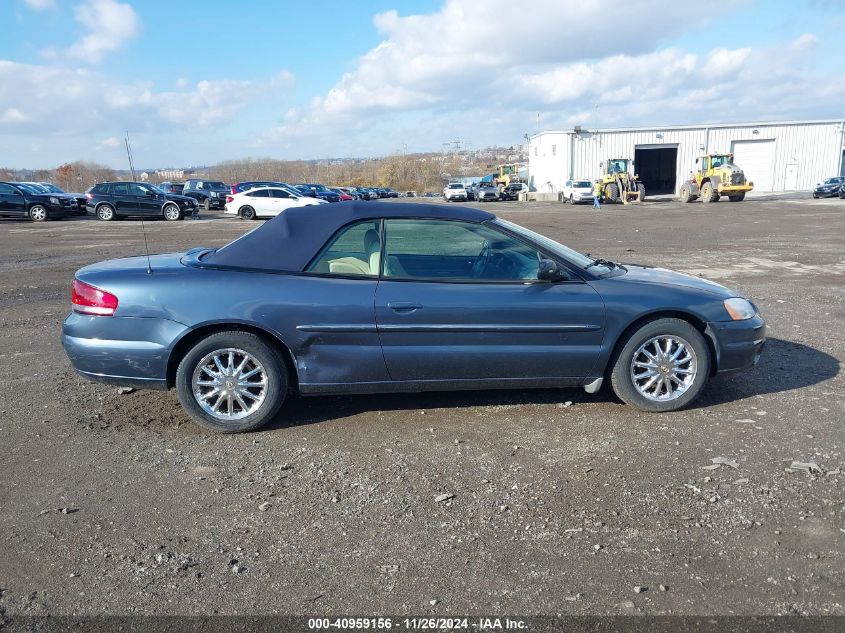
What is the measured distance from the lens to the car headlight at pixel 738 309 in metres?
4.70

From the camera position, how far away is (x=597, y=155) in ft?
178

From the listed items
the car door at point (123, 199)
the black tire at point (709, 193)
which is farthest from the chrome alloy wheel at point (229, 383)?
the black tire at point (709, 193)

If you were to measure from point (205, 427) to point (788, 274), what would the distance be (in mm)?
10552

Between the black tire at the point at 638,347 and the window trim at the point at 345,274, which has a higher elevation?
the window trim at the point at 345,274

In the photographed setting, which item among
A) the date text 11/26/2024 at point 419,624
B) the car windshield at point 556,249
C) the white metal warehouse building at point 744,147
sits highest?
the white metal warehouse building at point 744,147

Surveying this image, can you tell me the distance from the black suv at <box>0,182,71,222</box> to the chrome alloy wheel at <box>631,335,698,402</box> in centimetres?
2877

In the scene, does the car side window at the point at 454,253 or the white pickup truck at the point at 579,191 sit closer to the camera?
the car side window at the point at 454,253

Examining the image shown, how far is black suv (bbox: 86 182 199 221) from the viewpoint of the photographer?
27203 mm

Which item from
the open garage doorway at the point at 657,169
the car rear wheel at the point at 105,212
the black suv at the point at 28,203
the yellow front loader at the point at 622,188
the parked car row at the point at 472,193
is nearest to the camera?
the black suv at the point at 28,203

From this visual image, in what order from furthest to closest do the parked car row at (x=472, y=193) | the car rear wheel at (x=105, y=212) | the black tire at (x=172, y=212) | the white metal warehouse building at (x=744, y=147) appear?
the white metal warehouse building at (x=744, y=147) < the parked car row at (x=472, y=193) < the black tire at (x=172, y=212) < the car rear wheel at (x=105, y=212)

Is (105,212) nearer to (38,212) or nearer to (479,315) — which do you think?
(38,212)

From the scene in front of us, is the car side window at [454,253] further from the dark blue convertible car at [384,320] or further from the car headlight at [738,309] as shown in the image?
the car headlight at [738,309]

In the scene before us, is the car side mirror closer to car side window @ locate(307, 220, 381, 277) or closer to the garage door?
car side window @ locate(307, 220, 381, 277)

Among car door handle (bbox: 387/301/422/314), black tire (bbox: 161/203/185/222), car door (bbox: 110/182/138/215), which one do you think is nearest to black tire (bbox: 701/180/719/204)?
black tire (bbox: 161/203/185/222)
